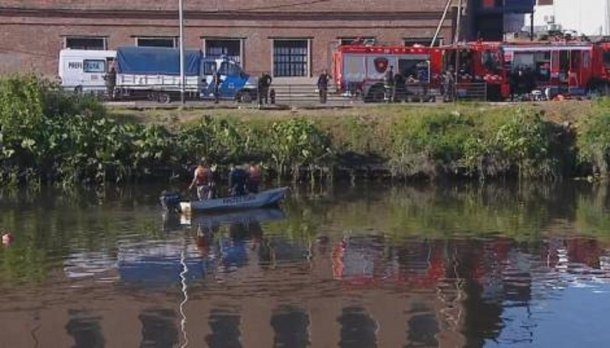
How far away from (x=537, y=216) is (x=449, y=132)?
34.7 feet

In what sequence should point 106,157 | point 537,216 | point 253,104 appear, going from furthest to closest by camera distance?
point 253,104 → point 106,157 → point 537,216

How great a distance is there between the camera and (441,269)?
26516 millimetres

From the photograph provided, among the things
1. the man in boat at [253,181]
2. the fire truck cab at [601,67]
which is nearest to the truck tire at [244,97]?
the fire truck cab at [601,67]

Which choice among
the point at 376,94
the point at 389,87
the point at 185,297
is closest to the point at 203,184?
the point at 185,297

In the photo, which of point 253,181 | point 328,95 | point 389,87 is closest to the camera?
point 253,181

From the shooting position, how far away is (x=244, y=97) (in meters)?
55.7

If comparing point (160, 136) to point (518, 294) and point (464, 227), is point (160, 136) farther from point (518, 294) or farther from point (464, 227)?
point (518, 294)

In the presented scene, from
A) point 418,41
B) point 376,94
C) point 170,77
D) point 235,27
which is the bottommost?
point 376,94

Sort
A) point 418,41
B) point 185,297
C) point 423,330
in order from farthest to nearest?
point 418,41, point 185,297, point 423,330

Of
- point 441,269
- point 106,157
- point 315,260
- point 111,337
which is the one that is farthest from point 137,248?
point 106,157

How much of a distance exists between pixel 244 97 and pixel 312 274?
100 ft

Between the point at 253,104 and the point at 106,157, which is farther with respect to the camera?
the point at 253,104

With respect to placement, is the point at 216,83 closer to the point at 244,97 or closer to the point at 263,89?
the point at 244,97

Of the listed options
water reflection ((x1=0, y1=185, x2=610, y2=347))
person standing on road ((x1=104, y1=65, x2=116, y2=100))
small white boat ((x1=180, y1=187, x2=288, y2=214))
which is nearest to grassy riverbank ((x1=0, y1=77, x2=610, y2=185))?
water reflection ((x1=0, y1=185, x2=610, y2=347))
